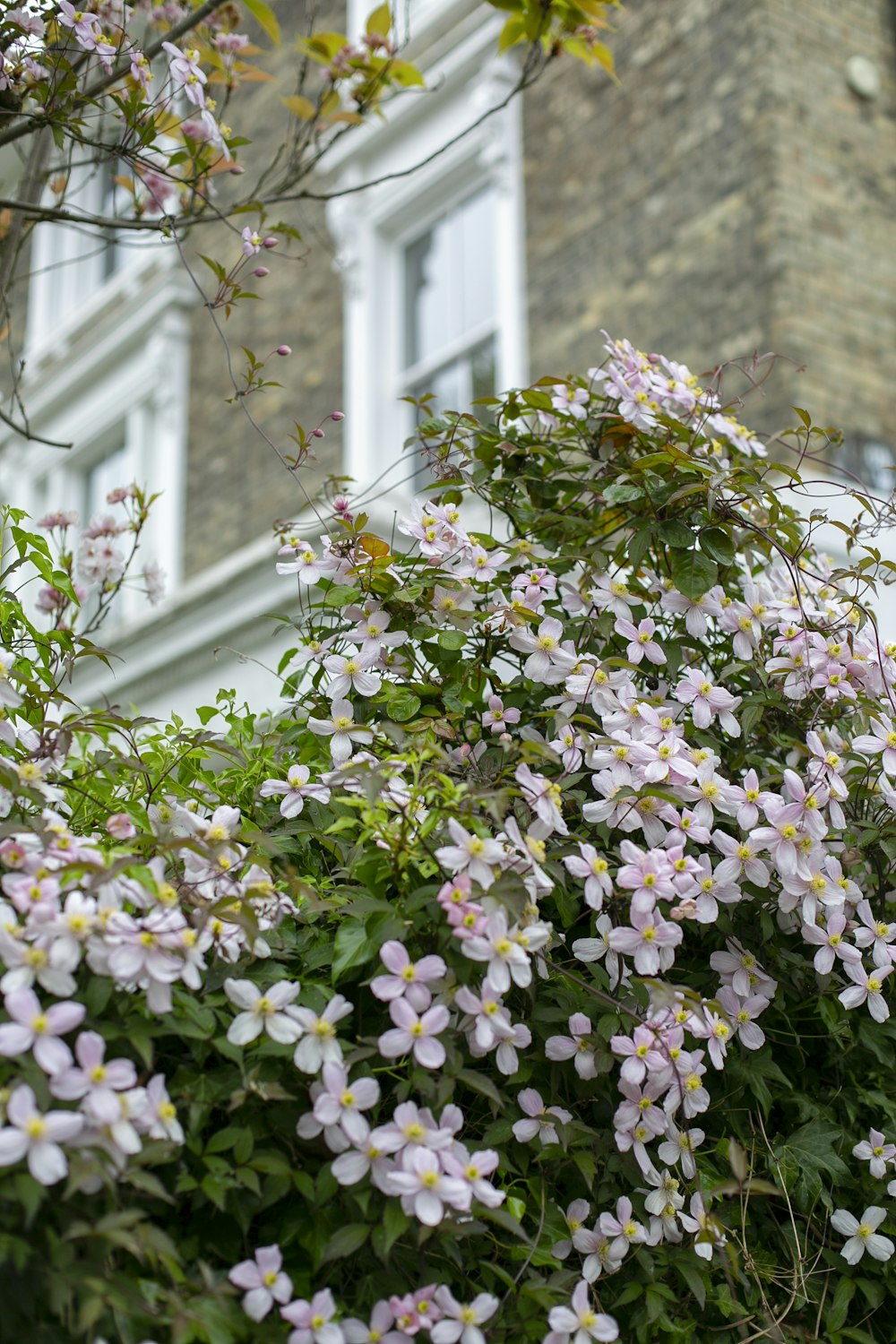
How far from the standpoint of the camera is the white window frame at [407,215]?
697cm

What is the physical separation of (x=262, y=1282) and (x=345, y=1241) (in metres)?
0.09

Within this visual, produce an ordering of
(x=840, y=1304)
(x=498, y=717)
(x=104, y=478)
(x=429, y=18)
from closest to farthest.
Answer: (x=840, y=1304), (x=498, y=717), (x=429, y=18), (x=104, y=478)

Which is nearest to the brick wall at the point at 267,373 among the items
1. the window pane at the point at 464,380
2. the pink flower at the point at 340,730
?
the window pane at the point at 464,380

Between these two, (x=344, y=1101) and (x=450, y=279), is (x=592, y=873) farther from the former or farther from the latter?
(x=450, y=279)

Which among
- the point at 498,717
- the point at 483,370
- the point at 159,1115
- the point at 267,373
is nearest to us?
the point at 159,1115

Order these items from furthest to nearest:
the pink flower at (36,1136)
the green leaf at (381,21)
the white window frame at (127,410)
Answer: the white window frame at (127,410) → the green leaf at (381,21) → the pink flower at (36,1136)

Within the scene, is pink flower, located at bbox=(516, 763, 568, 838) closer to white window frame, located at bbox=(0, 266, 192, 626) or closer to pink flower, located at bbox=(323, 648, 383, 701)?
pink flower, located at bbox=(323, 648, 383, 701)

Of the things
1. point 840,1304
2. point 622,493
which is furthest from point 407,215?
point 840,1304

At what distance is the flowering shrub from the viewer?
1.38m

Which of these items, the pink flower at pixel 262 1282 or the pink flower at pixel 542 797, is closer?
the pink flower at pixel 262 1282

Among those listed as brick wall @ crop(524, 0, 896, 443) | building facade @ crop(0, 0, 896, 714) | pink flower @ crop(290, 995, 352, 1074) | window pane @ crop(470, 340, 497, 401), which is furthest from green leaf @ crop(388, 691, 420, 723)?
window pane @ crop(470, 340, 497, 401)

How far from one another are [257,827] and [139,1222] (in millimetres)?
656

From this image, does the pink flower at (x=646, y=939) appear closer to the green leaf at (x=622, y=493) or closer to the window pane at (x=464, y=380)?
the green leaf at (x=622, y=493)

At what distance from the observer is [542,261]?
6.75 metres
